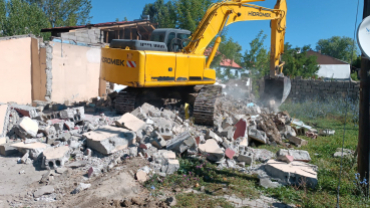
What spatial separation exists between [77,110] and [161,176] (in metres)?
3.68

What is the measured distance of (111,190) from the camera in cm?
406

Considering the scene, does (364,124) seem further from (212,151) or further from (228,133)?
(228,133)

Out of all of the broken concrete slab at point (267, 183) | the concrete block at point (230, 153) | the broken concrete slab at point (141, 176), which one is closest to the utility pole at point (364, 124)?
the broken concrete slab at point (267, 183)

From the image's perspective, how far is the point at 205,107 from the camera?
8.05m

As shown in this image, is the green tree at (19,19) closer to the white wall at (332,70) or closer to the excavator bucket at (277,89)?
the excavator bucket at (277,89)

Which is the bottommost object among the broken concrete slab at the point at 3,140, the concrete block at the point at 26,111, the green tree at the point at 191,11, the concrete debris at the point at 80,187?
the concrete debris at the point at 80,187

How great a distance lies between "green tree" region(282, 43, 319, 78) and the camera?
70.1 feet

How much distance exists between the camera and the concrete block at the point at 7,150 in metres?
5.39

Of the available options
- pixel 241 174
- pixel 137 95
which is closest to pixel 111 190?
pixel 241 174

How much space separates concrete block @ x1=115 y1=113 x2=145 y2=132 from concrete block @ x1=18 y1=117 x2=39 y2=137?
176 cm

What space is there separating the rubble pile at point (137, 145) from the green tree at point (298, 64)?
1527cm

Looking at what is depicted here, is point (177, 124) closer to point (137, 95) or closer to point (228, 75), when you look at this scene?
point (137, 95)

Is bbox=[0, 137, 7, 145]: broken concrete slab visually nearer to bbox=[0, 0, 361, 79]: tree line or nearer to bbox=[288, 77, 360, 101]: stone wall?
bbox=[0, 0, 361, 79]: tree line

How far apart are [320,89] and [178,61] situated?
28.8 ft
